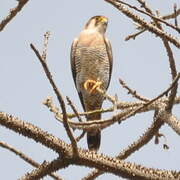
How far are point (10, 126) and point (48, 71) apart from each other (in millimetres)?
467

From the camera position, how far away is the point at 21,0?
2.71m

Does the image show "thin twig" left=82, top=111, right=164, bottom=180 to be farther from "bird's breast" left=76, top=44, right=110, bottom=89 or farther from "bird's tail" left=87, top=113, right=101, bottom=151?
"bird's breast" left=76, top=44, right=110, bottom=89

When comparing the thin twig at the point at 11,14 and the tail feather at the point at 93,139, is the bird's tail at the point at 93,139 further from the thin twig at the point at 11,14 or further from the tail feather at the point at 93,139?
the thin twig at the point at 11,14

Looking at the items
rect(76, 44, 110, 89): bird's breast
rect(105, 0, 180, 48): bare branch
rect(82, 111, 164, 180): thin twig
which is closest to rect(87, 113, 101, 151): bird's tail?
rect(76, 44, 110, 89): bird's breast

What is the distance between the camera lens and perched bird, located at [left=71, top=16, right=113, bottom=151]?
23.5 ft

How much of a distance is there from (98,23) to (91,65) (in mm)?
1079

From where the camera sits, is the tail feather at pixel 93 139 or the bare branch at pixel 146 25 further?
the tail feather at pixel 93 139

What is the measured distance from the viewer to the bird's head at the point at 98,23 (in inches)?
316

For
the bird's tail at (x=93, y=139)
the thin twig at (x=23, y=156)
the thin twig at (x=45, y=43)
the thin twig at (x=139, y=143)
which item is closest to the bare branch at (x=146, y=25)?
the thin twig at (x=45, y=43)

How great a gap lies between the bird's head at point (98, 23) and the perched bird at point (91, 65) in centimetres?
8

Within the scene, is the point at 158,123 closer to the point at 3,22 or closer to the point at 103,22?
the point at 3,22

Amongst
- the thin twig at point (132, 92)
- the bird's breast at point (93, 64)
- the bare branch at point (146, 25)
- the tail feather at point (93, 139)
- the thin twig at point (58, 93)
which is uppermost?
the bare branch at point (146, 25)

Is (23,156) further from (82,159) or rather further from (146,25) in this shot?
(146,25)

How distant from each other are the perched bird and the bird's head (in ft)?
0.27
